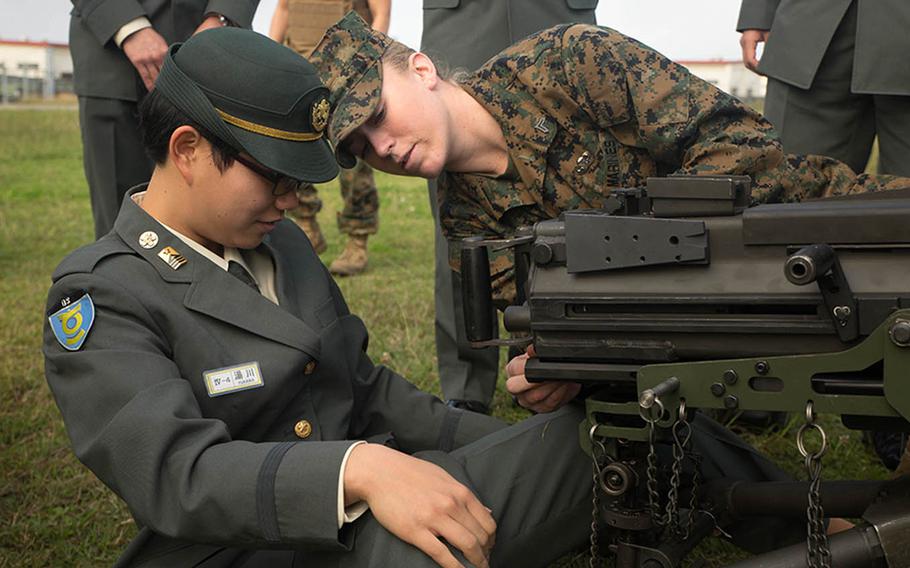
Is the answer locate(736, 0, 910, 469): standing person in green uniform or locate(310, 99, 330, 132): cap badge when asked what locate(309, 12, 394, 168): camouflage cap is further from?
locate(736, 0, 910, 469): standing person in green uniform

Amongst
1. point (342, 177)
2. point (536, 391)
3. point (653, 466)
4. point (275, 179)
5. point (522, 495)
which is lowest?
point (342, 177)

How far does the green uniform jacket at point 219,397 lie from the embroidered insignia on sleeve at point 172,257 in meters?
0.01

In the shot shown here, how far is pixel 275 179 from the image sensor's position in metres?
2.49

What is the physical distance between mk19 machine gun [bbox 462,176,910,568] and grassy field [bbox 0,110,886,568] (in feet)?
3.71

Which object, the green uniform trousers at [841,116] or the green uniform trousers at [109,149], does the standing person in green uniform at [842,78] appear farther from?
the green uniform trousers at [109,149]

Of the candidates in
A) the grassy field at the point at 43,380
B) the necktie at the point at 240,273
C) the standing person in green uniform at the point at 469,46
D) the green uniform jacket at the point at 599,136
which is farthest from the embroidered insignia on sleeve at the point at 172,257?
the standing person in green uniform at the point at 469,46

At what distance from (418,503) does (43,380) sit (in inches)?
132

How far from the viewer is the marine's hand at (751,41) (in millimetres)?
4305

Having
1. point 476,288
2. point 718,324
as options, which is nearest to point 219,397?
point 476,288

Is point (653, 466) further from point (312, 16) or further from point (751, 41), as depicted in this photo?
point (312, 16)

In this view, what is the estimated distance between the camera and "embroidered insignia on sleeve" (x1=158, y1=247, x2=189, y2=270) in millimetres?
2420

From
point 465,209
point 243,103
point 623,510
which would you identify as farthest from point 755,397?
point 465,209

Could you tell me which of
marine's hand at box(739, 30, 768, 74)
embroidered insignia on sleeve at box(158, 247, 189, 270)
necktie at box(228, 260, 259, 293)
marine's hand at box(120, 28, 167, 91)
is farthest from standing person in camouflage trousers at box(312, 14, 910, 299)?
marine's hand at box(120, 28, 167, 91)

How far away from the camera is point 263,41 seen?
2506 mm
